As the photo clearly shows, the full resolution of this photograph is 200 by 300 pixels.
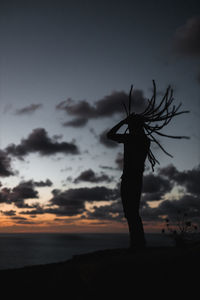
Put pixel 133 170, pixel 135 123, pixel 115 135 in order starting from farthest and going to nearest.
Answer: pixel 135 123, pixel 115 135, pixel 133 170

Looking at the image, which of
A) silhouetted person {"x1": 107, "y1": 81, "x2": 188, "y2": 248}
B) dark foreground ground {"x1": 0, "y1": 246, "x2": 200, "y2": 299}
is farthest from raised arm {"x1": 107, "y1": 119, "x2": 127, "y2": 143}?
dark foreground ground {"x1": 0, "y1": 246, "x2": 200, "y2": 299}

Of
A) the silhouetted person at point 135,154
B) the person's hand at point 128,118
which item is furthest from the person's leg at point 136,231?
the person's hand at point 128,118

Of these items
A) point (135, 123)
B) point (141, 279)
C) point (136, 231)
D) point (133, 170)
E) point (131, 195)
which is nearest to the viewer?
point (141, 279)

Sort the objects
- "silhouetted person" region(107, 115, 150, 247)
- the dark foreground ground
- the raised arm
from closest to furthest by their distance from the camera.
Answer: the dark foreground ground → "silhouetted person" region(107, 115, 150, 247) → the raised arm

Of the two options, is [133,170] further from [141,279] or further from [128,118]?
[141,279]

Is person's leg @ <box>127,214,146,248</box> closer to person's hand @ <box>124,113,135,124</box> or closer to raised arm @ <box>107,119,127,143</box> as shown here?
raised arm @ <box>107,119,127,143</box>

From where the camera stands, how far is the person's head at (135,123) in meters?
7.50

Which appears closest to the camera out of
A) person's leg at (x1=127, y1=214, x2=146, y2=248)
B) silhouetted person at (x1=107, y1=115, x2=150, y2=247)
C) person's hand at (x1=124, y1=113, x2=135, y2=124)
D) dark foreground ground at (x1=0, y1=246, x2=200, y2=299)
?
dark foreground ground at (x1=0, y1=246, x2=200, y2=299)

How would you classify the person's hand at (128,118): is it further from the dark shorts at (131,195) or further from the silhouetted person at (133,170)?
the dark shorts at (131,195)

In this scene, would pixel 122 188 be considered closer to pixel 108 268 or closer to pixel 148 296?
pixel 108 268

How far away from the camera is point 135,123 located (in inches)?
296

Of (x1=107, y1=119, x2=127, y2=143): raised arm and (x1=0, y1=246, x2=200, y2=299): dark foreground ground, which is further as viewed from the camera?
(x1=107, y1=119, x2=127, y2=143): raised arm

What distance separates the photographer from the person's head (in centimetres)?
750

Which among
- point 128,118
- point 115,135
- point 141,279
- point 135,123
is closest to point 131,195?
point 115,135
